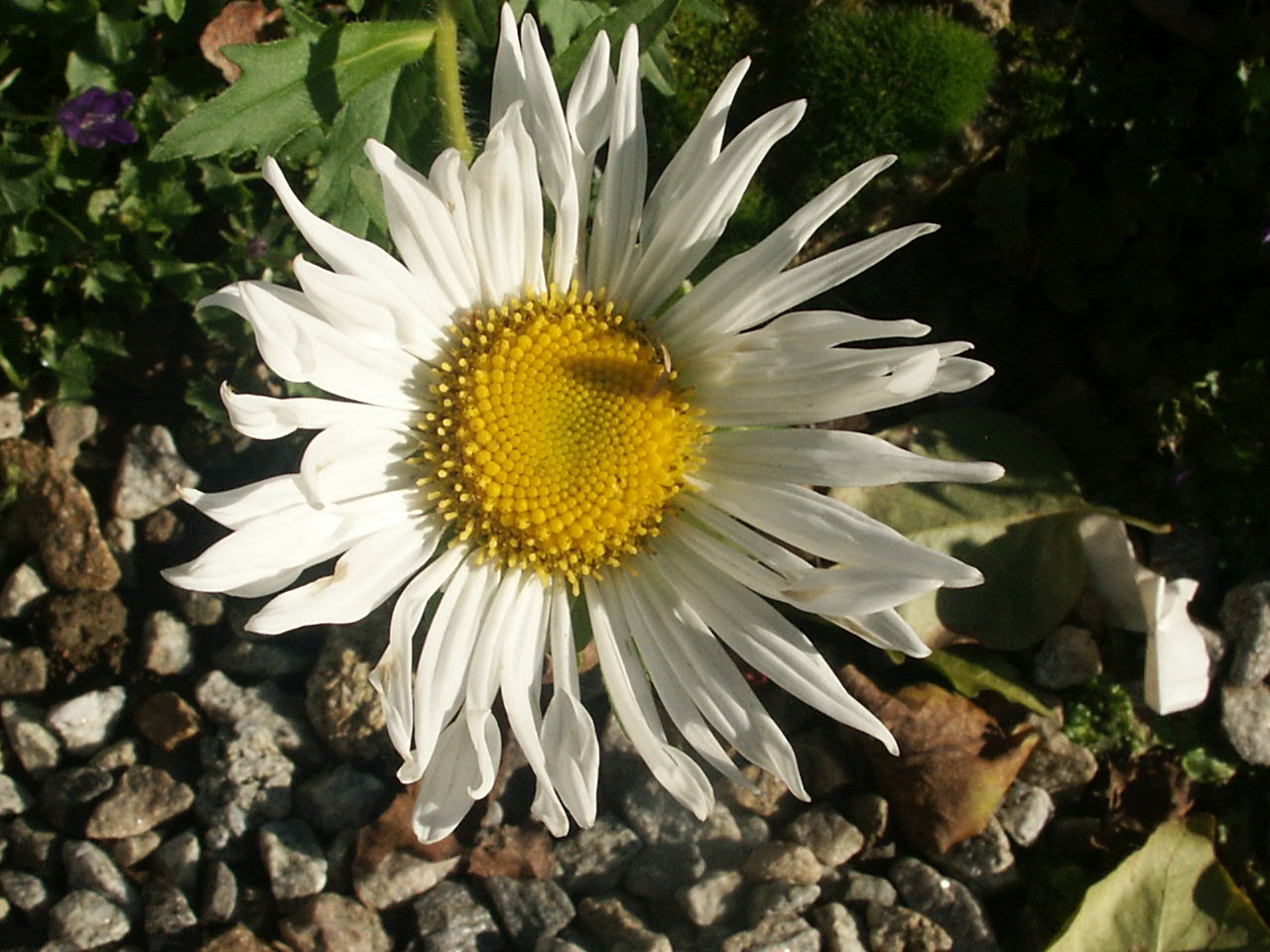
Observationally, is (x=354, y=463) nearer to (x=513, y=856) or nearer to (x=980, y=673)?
(x=513, y=856)

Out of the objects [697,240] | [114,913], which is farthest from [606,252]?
[114,913]

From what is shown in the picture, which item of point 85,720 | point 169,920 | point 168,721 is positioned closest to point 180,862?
point 169,920

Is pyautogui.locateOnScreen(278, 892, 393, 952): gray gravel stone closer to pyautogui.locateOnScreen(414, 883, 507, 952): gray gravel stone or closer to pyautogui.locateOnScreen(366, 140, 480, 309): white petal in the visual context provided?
pyautogui.locateOnScreen(414, 883, 507, 952): gray gravel stone

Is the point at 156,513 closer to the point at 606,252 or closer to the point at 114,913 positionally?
the point at 114,913

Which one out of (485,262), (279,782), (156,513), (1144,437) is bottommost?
(279,782)

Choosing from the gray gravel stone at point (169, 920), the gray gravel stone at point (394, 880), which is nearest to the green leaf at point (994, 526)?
the gray gravel stone at point (394, 880)
